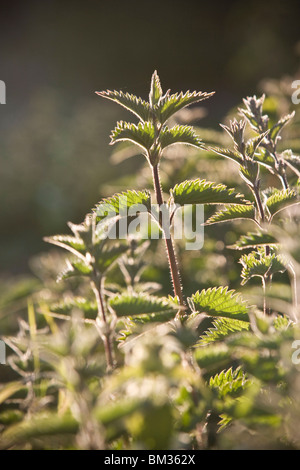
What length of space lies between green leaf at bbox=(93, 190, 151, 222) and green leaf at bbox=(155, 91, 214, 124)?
0.19 meters

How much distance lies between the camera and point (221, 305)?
1.14m

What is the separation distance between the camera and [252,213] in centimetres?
115

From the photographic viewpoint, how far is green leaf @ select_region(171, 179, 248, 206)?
1093mm

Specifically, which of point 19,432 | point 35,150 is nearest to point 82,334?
point 19,432

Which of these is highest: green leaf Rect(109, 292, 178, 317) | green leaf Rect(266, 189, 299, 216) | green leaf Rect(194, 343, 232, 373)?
green leaf Rect(266, 189, 299, 216)

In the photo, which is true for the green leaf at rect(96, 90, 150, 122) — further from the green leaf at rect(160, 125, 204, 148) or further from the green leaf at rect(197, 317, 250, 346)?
the green leaf at rect(197, 317, 250, 346)

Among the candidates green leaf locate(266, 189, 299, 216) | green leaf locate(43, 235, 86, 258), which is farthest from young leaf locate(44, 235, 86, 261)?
green leaf locate(266, 189, 299, 216)

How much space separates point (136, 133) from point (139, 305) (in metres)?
0.39

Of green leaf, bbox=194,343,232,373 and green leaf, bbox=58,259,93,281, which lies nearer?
green leaf, bbox=194,343,232,373

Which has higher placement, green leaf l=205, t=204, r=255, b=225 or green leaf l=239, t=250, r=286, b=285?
green leaf l=205, t=204, r=255, b=225

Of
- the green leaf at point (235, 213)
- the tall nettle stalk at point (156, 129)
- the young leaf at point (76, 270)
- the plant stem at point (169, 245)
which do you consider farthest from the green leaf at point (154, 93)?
the young leaf at point (76, 270)

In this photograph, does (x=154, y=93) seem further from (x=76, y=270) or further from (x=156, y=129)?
(x=76, y=270)

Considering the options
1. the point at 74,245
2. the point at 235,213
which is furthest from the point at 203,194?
the point at 74,245

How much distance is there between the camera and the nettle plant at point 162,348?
760 millimetres
